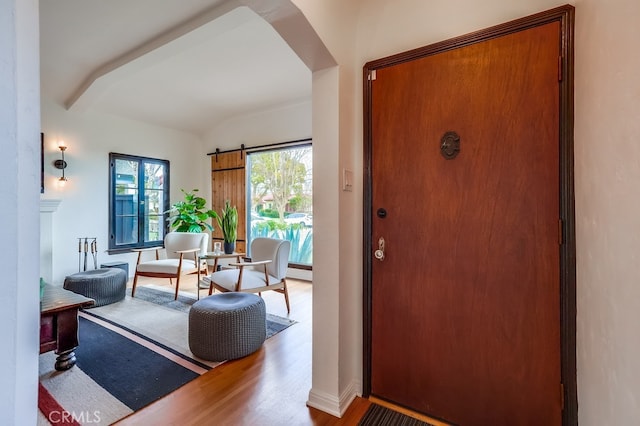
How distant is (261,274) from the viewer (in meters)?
3.12

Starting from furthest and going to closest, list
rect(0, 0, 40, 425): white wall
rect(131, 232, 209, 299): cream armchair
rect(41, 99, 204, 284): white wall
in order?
rect(41, 99, 204, 284): white wall → rect(131, 232, 209, 299): cream armchair → rect(0, 0, 40, 425): white wall

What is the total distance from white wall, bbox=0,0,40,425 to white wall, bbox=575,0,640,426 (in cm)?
131

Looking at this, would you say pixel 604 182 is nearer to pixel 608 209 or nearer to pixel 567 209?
pixel 608 209

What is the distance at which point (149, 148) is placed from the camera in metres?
4.93

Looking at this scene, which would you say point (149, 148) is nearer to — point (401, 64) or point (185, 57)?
point (185, 57)

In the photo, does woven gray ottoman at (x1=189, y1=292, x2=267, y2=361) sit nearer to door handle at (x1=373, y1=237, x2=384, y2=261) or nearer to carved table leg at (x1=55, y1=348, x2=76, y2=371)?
carved table leg at (x1=55, y1=348, x2=76, y2=371)

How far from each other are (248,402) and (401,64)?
6.81ft

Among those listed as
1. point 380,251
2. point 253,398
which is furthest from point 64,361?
point 380,251

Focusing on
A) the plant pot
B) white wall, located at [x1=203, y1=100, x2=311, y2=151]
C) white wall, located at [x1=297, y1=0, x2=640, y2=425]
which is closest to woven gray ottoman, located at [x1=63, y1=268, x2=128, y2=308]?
the plant pot

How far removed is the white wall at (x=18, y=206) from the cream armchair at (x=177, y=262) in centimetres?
301

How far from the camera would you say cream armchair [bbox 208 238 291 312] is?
9.15ft

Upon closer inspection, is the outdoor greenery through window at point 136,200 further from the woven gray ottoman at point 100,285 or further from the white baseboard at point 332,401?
the white baseboard at point 332,401

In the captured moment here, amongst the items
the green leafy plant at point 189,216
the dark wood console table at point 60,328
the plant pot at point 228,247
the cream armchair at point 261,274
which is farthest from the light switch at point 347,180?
the green leafy plant at point 189,216

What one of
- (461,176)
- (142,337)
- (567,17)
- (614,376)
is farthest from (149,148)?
(614,376)
